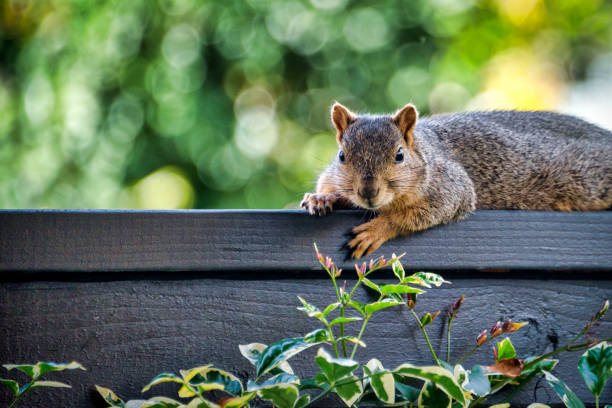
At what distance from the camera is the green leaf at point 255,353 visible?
2.89 ft

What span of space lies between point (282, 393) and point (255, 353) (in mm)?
115

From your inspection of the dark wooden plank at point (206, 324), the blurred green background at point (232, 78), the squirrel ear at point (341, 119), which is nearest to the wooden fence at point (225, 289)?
the dark wooden plank at point (206, 324)

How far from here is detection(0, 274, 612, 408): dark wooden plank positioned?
94 cm

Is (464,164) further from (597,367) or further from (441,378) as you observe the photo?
(441,378)

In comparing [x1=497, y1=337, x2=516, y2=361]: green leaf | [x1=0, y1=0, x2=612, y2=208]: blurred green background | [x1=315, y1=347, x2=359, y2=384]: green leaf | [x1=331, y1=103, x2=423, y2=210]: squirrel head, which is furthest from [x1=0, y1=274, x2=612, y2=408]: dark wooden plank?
[x1=0, y1=0, x2=612, y2=208]: blurred green background

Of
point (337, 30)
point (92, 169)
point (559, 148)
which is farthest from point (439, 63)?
point (92, 169)

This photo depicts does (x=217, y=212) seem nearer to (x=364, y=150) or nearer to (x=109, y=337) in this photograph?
(x=109, y=337)

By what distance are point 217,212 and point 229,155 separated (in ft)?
4.80

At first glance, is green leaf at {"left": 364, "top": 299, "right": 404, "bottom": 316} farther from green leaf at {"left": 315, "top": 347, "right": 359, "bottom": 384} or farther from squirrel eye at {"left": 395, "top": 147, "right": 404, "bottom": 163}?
squirrel eye at {"left": 395, "top": 147, "right": 404, "bottom": 163}

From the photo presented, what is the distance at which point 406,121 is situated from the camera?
1539 millimetres

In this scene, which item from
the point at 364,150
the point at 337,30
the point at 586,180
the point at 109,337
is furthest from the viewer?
the point at 337,30

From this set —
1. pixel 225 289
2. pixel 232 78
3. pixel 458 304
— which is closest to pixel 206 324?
pixel 225 289

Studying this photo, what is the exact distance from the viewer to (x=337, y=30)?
2623 mm

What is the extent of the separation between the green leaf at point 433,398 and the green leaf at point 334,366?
19 centimetres
